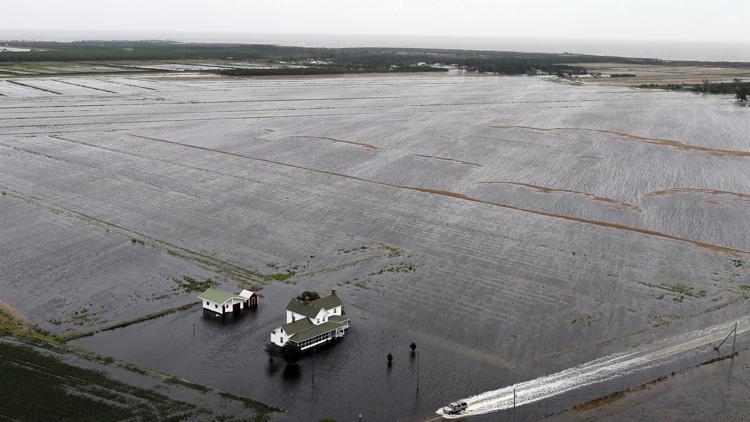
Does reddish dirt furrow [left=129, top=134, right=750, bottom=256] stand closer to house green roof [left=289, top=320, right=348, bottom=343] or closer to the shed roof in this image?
the shed roof

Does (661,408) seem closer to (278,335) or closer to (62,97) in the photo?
(278,335)

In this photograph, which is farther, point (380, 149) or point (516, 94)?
point (516, 94)

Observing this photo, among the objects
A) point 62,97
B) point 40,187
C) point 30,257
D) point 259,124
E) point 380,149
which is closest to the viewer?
point 30,257

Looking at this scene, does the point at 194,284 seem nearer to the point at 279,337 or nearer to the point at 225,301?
the point at 225,301

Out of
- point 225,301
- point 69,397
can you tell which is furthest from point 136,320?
point 69,397

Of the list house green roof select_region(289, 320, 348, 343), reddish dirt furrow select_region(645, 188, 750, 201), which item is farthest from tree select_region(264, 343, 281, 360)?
reddish dirt furrow select_region(645, 188, 750, 201)

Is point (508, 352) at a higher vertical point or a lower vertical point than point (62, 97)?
lower

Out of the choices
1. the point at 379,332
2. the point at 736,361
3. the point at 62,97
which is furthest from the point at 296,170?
the point at 62,97

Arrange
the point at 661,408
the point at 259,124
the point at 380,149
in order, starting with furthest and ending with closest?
the point at 259,124, the point at 380,149, the point at 661,408
